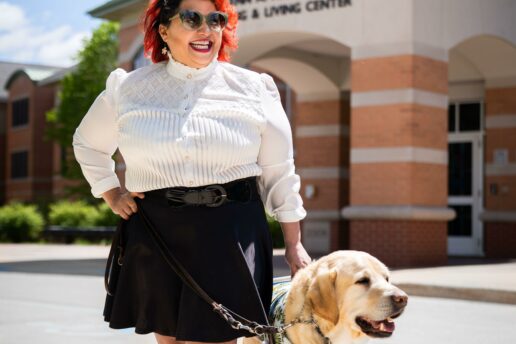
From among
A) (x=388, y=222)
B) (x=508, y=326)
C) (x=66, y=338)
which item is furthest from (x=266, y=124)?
(x=388, y=222)

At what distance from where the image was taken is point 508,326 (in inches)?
→ 371

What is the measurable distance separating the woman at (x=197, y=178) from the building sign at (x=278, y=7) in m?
14.1

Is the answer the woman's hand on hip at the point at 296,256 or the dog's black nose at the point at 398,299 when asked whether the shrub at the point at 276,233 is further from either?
the dog's black nose at the point at 398,299

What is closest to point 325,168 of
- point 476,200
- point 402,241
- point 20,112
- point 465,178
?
point 465,178

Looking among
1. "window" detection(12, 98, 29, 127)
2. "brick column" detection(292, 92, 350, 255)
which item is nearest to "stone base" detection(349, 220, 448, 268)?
"brick column" detection(292, 92, 350, 255)

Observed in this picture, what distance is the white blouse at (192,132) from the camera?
3789 millimetres

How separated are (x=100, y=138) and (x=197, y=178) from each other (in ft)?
2.24

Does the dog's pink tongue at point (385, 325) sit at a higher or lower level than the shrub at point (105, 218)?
higher

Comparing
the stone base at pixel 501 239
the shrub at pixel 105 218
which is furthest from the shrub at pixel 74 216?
the stone base at pixel 501 239

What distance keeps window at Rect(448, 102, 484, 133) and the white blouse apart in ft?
59.1

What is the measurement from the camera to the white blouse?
3.79 m

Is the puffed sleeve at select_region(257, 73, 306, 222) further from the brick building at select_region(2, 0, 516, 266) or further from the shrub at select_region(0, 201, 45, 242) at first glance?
the shrub at select_region(0, 201, 45, 242)

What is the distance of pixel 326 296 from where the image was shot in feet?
13.1

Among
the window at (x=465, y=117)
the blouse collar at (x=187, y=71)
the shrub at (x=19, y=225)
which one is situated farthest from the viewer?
the shrub at (x=19, y=225)
